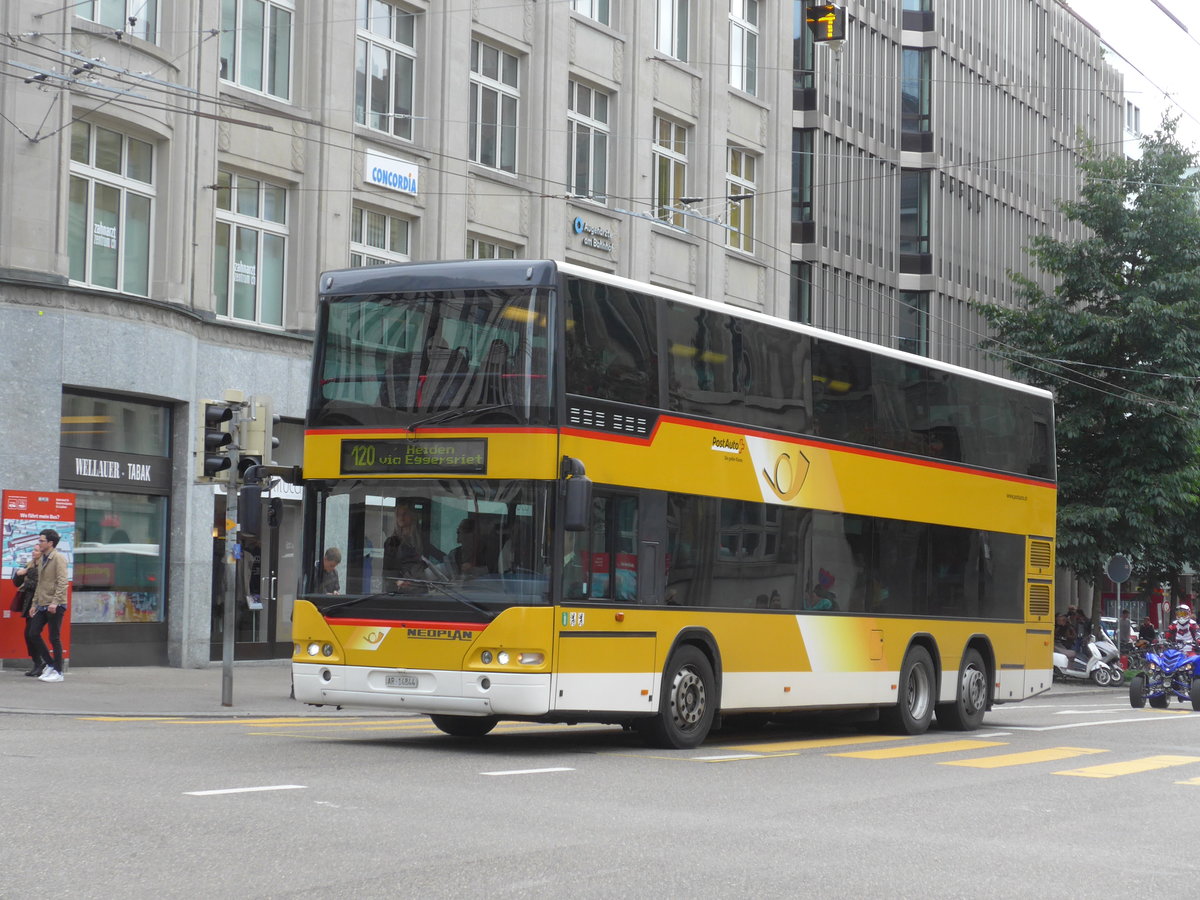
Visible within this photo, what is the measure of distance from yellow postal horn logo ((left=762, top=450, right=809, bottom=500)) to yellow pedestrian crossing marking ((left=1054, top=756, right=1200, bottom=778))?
3.56 meters

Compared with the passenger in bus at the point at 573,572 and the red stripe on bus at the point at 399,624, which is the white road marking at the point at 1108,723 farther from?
the red stripe on bus at the point at 399,624

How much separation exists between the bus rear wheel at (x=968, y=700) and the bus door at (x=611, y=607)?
254 inches

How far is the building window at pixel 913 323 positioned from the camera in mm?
52094

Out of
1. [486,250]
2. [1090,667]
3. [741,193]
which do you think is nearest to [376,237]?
[486,250]

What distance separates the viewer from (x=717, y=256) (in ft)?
127

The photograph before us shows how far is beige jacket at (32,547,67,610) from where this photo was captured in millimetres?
20802

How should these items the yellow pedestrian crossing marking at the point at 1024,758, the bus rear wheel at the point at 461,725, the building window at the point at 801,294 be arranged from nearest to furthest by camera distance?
the yellow pedestrian crossing marking at the point at 1024,758, the bus rear wheel at the point at 461,725, the building window at the point at 801,294

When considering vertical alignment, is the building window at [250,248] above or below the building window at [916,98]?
below

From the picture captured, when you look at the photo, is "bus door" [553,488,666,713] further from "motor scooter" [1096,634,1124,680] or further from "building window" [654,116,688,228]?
"motor scooter" [1096,634,1124,680]

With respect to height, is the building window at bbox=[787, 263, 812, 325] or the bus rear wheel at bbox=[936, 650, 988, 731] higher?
the building window at bbox=[787, 263, 812, 325]

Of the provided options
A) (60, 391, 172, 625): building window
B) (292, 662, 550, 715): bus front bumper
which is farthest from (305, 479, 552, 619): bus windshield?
(60, 391, 172, 625): building window

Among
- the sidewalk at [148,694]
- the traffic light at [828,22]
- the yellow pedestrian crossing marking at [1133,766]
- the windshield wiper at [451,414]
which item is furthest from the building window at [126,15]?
the yellow pedestrian crossing marking at [1133,766]

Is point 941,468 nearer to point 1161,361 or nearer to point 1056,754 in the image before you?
point 1056,754

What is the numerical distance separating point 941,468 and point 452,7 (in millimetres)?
15831
